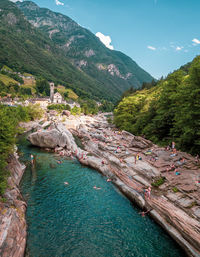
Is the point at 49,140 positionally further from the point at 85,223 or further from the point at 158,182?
the point at 158,182

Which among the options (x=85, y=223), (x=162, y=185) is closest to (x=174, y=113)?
(x=162, y=185)

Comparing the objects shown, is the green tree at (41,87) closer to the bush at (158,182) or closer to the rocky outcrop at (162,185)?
the rocky outcrop at (162,185)

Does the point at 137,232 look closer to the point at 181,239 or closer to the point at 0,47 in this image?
the point at 181,239

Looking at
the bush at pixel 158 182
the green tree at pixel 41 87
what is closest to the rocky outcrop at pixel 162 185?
the bush at pixel 158 182

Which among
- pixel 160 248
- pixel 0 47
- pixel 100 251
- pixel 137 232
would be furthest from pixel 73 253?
pixel 0 47

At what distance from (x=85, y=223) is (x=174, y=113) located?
26.8 metres

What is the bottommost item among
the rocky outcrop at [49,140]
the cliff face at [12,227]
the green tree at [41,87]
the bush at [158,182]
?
the rocky outcrop at [49,140]

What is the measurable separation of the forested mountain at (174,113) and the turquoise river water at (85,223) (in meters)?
13.8

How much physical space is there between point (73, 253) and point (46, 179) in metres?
13.8

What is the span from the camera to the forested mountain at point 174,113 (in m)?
22.7

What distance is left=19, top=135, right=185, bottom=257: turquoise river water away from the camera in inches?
536

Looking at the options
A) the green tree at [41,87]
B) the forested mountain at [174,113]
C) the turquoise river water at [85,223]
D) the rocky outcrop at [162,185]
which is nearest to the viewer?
the turquoise river water at [85,223]

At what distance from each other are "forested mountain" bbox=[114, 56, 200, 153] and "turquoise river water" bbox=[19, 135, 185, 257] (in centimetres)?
1383

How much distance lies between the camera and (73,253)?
12961mm
